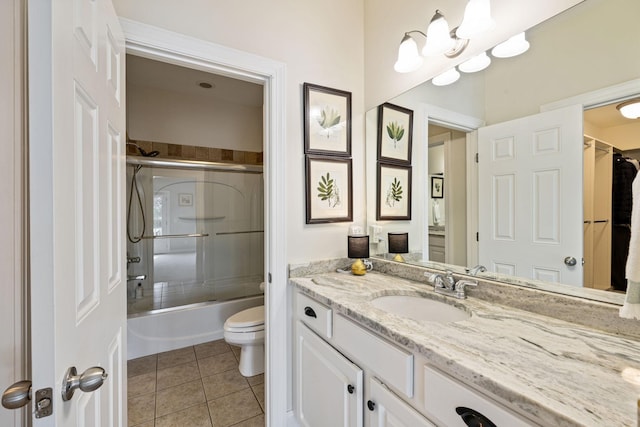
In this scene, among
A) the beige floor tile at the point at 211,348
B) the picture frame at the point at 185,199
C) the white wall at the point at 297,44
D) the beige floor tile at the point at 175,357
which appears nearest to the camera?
the white wall at the point at 297,44

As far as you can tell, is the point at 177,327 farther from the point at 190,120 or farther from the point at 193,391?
the point at 190,120

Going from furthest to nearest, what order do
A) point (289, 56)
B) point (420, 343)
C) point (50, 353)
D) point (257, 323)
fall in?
point (257, 323) < point (289, 56) < point (420, 343) < point (50, 353)

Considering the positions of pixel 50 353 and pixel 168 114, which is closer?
pixel 50 353

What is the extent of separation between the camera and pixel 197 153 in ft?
10.4

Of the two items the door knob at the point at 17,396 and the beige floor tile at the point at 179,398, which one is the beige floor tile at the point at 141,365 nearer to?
the beige floor tile at the point at 179,398

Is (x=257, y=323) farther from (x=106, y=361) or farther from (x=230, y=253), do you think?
(x=230, y=253)

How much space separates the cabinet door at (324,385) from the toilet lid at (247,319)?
24.9 inches

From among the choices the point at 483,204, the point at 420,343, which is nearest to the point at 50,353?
the point at 420,343

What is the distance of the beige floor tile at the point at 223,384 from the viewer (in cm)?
189

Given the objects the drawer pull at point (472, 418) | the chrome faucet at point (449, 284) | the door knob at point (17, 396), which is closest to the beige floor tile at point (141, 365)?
the door knob at point (17, 396)

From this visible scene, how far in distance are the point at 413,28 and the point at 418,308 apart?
4.85 ft

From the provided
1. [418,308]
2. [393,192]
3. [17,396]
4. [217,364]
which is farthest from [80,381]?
[217,364]

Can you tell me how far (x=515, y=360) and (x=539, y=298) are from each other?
465mm

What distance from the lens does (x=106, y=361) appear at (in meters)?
0.88
